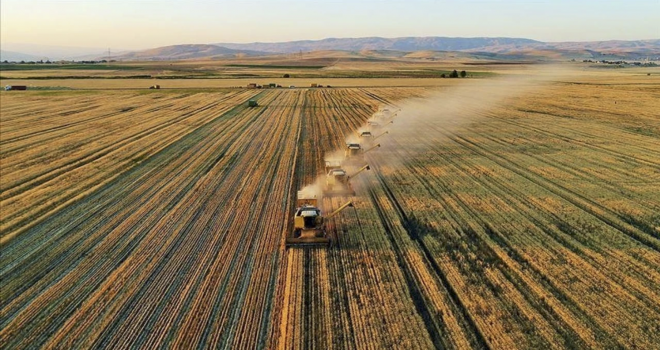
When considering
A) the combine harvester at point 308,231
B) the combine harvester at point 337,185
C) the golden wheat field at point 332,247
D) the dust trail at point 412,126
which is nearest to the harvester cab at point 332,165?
the dust trail at point 412,126

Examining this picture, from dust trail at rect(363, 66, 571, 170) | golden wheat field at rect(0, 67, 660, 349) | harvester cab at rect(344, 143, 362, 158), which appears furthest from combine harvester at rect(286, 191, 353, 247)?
dust trail at rect(363, 66, 571, 170)

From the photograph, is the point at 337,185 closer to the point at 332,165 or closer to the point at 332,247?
the point at 332,165

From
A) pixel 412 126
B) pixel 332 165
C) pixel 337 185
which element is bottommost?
pixel 412 126

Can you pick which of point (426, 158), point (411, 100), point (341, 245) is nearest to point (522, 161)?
point (426, 158)

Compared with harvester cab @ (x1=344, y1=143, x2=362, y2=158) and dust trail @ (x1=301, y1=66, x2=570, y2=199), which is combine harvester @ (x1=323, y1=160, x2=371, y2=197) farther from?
harvester cab @ (x1=344, y1=143, x2=362, y2=158)

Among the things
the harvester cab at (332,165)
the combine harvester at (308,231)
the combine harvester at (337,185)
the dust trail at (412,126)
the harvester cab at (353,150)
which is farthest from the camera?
the dust trail at (412,126)

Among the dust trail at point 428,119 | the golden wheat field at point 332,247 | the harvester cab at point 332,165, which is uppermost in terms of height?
the harvester cab at point 332,165

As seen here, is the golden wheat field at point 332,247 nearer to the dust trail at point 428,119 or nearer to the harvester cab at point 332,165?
the dust trail at point 428,119

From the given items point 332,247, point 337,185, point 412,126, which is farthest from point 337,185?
point 412,126
